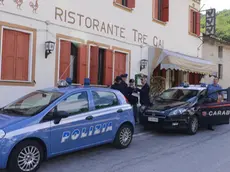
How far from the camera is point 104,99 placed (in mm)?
6723

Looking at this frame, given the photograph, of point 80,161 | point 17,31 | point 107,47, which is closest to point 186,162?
point 80,161

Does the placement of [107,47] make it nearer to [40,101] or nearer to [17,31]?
[17,31]

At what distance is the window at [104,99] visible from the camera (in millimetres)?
6464

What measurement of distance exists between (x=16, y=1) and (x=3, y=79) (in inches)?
98.8

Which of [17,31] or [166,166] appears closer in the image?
[166,166]

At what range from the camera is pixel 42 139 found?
5.21m

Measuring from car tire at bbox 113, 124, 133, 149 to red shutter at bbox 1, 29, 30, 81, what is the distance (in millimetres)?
4321

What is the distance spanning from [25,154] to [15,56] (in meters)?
5.18

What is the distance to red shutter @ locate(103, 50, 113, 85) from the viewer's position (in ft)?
41.0

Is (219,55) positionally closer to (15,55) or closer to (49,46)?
(49,46)

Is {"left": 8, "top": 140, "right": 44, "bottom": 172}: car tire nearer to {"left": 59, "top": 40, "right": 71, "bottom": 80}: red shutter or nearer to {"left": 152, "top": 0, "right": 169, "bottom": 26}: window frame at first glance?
{"left": 59, "top": 40, "right": 71, "bottom": 80}: red shutter

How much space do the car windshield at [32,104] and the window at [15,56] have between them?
3325mm

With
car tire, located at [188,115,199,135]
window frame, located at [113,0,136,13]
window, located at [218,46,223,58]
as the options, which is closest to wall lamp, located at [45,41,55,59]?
window frame, located at [113,0,136,13]

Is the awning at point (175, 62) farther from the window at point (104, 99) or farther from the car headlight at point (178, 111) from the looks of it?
the window at point (104, 99)
